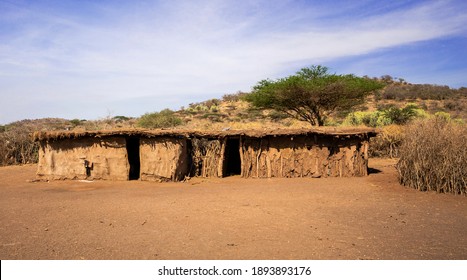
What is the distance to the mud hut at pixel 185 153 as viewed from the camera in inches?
415

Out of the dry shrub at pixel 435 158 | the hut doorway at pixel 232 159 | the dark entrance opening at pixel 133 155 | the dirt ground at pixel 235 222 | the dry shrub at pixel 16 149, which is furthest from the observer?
the dry shrub at pixel 16 149

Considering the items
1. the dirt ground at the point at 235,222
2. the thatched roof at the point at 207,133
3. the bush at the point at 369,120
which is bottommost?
the dirt ground at the point at 235,222

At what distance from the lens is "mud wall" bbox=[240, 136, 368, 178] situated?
10648 mm

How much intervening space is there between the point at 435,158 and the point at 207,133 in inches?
238

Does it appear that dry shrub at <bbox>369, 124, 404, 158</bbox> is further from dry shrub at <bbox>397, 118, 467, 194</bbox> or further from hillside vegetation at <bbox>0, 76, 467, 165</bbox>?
dry shrub at <bbox>397, 118, 467, 194</bbox>

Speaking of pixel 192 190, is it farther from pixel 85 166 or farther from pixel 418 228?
pixel 418 228

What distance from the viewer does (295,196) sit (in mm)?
8250

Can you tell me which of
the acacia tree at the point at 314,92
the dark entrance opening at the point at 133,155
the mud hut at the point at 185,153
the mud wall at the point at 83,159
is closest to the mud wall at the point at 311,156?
the mud hut at the point at 185,153

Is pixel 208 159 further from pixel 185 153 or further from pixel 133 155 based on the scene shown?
pixel 133 155

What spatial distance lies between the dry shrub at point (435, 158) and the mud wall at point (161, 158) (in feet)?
20.0

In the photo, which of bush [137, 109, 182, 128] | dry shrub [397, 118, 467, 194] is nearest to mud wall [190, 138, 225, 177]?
dry shrub [397, 118, 467, 194]

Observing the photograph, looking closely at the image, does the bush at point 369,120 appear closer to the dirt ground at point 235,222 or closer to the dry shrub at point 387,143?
the dry shrub at point 387,143

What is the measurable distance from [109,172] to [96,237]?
5707 millimetres

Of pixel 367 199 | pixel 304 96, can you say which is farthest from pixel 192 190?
pixel 304 96
